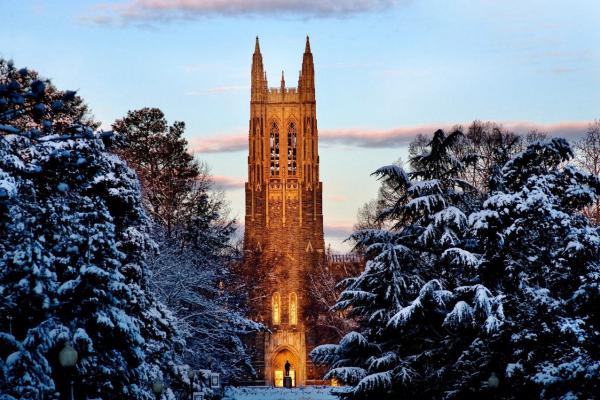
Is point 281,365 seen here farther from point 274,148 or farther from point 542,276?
point 542,276

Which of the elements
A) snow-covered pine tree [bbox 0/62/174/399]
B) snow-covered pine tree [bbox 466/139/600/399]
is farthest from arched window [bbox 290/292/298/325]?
snow-covered pine tree [bbox 466/139/600/399]

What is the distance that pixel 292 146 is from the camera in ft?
270

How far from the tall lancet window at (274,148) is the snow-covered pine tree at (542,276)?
188ft

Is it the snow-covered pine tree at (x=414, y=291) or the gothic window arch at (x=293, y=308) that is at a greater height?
the gothic window arch at (x=293, y=308)

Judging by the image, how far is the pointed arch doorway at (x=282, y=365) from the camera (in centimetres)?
7731

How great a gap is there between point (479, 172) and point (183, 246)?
12.2 meters

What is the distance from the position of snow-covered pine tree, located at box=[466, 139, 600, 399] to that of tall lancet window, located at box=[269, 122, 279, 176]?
57.4 m

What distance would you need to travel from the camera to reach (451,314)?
2400 centimetres

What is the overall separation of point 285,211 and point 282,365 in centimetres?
1155

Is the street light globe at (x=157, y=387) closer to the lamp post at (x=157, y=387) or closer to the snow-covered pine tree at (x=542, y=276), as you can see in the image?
the lamp post at (x=157, y=387)

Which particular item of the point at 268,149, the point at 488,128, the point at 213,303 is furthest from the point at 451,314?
the point at 268,149

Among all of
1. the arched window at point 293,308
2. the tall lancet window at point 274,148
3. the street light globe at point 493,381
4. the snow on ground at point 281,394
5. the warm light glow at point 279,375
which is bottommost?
the street light globe at point 493,381

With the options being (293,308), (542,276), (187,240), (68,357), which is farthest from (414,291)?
(293,308)

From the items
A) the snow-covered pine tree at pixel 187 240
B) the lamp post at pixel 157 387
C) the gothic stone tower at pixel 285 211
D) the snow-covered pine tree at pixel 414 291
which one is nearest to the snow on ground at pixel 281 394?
the snow-covered pine tree at pixel 187 240
